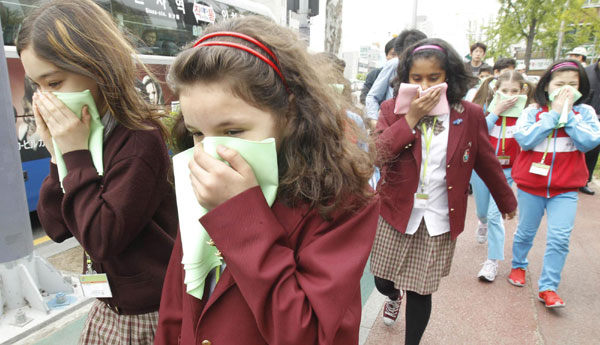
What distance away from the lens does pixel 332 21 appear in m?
8.98

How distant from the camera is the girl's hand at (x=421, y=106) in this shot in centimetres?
226

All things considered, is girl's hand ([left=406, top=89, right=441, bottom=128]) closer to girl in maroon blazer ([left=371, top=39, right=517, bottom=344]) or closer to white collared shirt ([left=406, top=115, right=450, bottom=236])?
girl in maroon blazer ([left=371, top=39, right=517, bottom=344])

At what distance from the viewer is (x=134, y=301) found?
1.49m

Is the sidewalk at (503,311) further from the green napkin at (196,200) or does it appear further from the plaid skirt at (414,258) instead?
the green napkin at (196,200)

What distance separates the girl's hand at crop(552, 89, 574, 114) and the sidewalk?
1579 millimetres

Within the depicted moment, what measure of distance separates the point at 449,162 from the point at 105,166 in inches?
70.0

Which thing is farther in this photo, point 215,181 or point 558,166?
point 558,166

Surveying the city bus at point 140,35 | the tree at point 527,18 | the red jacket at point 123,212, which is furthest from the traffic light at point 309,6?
the tree at point 527,18

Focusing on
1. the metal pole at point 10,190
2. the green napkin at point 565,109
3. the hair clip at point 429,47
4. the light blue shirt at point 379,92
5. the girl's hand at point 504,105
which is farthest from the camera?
the light blue shirt at point 379,92

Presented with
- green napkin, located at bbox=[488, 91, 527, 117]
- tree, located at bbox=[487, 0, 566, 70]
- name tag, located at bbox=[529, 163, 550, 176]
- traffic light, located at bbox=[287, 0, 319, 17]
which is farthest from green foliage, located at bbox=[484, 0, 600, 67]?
name tag, located at bbox=[529, 163, 550, 176]

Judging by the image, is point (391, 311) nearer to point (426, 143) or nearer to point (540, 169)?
point (426, 143)

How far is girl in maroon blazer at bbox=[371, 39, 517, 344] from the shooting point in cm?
232

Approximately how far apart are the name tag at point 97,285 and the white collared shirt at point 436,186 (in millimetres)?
1664

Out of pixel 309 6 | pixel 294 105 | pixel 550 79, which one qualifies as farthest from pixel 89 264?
pixel 309 6
